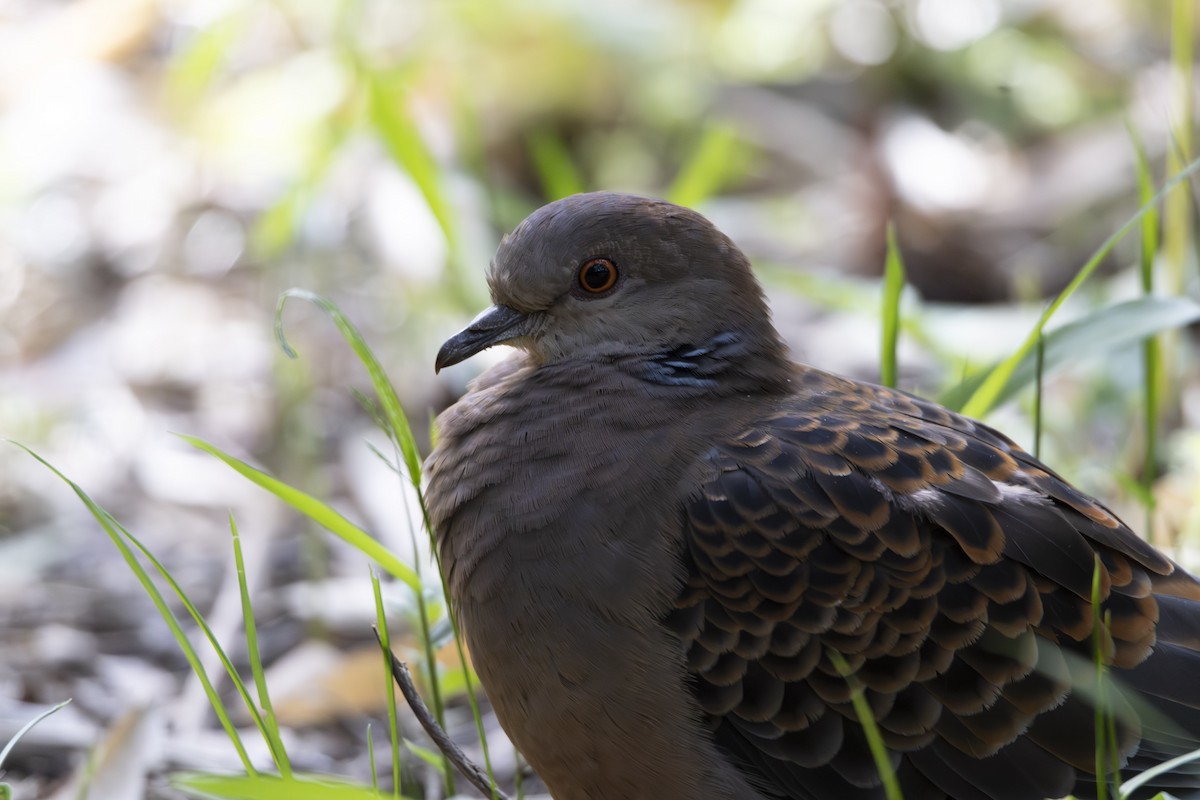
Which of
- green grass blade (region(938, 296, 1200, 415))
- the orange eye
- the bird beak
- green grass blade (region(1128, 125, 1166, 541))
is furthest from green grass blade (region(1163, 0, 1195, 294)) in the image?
the bird beak

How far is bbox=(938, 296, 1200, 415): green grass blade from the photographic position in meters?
3.01

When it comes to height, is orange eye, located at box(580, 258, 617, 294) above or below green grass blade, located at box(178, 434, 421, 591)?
above

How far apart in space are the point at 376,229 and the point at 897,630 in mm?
3330

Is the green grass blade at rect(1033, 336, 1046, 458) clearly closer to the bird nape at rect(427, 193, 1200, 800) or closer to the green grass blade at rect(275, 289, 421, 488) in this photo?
the bird nape at rect(427, 193, 1200, 800)

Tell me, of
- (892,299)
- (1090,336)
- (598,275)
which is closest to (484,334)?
(598,275)

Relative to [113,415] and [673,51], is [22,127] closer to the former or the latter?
[113,415]

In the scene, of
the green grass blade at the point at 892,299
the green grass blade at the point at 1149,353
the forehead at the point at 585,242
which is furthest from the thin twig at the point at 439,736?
the green grass blade at the point at 1149,353

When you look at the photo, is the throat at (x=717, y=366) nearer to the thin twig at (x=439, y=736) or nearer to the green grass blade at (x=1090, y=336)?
the green grass blade at (x=1090, y=336)

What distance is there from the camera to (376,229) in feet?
17.8

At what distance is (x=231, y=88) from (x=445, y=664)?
11.9ft

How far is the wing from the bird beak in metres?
0.57

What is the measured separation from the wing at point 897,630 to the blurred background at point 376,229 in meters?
0.76

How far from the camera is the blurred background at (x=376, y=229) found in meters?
3.84

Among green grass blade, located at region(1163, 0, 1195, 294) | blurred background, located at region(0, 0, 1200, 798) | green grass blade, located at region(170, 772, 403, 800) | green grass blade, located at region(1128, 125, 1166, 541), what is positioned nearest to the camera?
green grass blade, located at region(170, 772, 403, 800)
